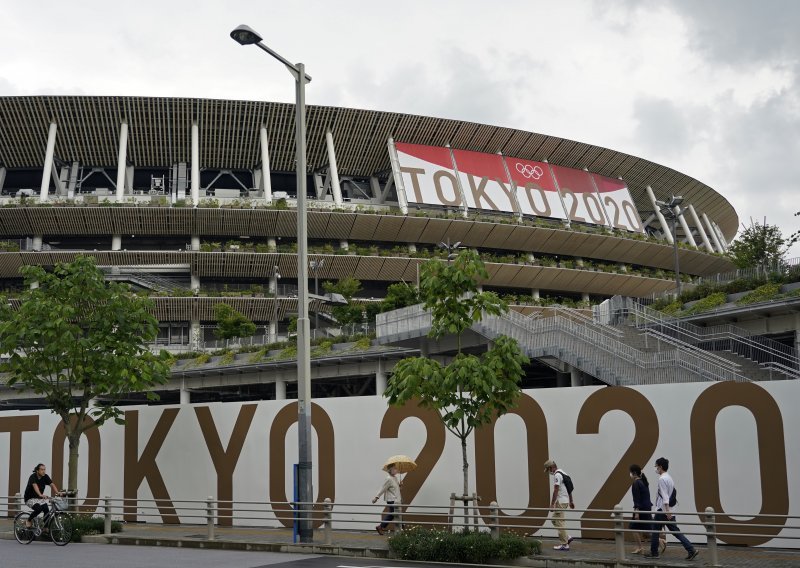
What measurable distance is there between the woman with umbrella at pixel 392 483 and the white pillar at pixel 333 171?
54.4 metres

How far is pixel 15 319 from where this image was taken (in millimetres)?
25000

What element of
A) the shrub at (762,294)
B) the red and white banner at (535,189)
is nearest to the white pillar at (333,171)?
the red and white banner at (535,189)

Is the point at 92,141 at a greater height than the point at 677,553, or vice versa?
the point at 92,141

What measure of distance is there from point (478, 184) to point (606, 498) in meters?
60.8

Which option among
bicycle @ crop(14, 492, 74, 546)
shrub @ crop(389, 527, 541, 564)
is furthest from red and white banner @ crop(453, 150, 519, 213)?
shrub @ crop(389, 527, 541, 564)

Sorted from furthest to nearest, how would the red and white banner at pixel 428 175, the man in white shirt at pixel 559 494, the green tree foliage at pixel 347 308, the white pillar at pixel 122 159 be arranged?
the red and white banner at pixel 428 175 → the white pillar at pixel 122 159 → the green tree foliage at pixel 347 308 → the man in white shirt at pixel 559 494

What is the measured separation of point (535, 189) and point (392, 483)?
6358cm

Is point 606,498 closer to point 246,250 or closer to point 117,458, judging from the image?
point 117,458

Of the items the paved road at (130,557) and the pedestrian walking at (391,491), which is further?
the pedestrian walking at (391,491)

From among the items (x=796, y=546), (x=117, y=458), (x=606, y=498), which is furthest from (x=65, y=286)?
(x=796, y=546)

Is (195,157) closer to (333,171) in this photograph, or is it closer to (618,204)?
(333,171)

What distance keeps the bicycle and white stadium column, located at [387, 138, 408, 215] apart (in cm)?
5408

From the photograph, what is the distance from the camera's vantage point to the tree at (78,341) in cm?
2448

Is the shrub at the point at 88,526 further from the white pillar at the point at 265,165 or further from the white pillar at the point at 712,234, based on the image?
the white pillar at the point at 712,234
